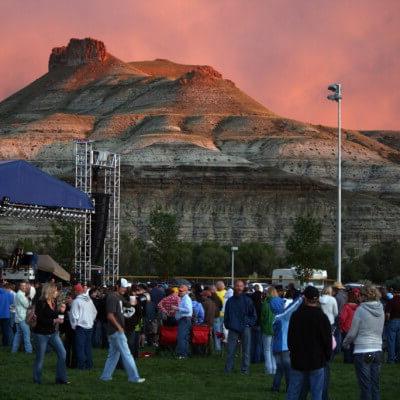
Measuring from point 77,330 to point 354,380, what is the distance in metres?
4.81

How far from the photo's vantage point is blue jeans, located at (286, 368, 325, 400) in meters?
13.7

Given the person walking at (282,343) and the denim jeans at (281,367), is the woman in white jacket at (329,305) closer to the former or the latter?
the denim jeans at (281,367)

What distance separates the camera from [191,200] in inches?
5881

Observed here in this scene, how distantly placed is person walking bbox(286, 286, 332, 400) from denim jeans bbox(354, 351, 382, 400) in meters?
1.06

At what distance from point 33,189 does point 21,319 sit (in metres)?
8.33

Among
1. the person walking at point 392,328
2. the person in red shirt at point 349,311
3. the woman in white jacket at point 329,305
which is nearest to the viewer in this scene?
the woman in white jacket at point 329,305

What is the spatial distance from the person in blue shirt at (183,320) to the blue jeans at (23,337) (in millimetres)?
3007

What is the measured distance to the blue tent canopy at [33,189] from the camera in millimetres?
30984

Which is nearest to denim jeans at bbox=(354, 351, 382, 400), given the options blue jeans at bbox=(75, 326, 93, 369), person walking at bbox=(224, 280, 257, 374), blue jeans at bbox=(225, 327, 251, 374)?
person walking at bbox=(224, 280, 257, 374)

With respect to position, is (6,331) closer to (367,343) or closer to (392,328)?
(392,328)

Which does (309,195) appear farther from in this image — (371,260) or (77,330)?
(77,330)

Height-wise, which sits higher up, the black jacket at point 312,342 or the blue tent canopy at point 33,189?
the blue tent canopy at point 33,189

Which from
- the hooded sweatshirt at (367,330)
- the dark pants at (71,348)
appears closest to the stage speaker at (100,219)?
the dark pants at (71,348)

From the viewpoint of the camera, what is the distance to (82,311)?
21.0 meters
